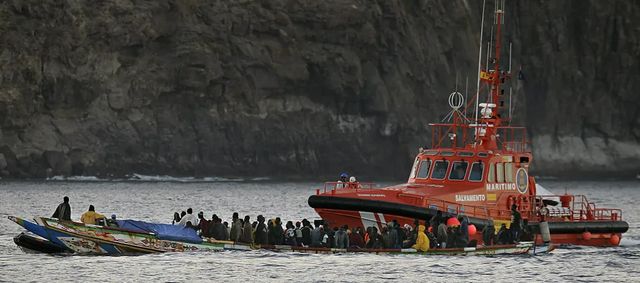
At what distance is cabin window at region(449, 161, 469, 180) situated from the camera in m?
46.4

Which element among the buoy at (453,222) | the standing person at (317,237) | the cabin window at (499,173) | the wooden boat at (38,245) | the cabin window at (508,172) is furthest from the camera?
the cabin window at (508,172)

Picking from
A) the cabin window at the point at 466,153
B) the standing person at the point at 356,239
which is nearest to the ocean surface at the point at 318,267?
the standing person at the point at 356,239

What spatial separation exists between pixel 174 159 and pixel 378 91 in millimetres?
16870

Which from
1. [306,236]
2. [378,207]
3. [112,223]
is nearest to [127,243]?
[112,223]

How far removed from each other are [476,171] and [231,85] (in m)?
65.8

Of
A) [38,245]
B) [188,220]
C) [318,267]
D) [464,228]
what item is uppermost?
[464,228]

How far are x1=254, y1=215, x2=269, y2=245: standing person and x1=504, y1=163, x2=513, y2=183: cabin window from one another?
8370 millimetres

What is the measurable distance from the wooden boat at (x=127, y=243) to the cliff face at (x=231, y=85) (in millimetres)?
62692

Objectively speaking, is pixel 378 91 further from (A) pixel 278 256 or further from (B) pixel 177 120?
(A) pixel 278 256

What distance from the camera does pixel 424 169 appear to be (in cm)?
4700

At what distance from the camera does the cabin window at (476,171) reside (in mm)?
46312

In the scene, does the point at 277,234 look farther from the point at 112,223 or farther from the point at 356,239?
the point at 112,223

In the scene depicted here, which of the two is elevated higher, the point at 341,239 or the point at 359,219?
the point at 359,219

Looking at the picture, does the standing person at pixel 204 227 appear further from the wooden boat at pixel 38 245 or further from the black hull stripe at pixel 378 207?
the wooden boat at pixel 38 245
